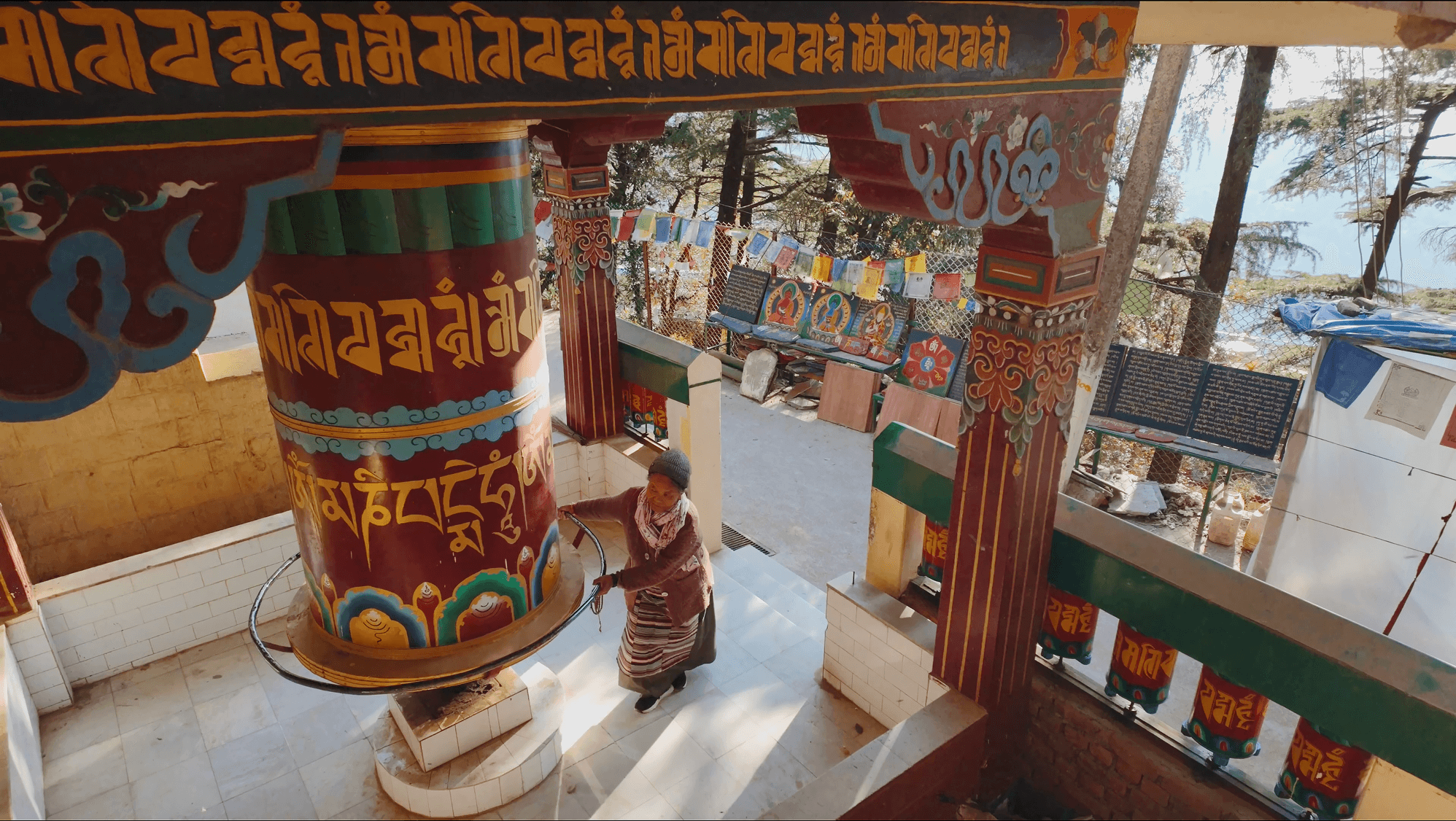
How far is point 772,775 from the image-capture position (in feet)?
14.6

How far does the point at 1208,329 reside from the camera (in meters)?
10.0

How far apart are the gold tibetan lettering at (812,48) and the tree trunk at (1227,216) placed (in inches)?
338

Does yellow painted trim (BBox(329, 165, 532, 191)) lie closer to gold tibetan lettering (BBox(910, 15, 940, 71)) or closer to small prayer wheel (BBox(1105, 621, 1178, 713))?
gold tibetan lettering (BBox(910, 15, 940, 71))

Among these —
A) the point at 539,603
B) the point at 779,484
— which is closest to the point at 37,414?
the point at 539,603

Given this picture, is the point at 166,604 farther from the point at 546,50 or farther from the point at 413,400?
the point at 546,50

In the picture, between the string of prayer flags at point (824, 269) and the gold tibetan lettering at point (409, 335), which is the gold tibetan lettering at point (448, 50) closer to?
the gold tibetan lettering at point (409, 335)

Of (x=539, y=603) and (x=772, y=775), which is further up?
(x=539, y=603)

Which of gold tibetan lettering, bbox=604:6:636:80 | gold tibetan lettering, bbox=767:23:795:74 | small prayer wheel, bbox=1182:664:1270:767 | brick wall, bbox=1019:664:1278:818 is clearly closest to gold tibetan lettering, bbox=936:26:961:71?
gold tibetan lettering, bbox=767:23:795:74

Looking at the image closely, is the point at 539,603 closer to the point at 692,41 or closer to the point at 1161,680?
the point at 692,41

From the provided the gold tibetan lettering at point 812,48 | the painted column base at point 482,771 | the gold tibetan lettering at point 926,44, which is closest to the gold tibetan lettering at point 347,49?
the gold tibetan lettering at point 812,48

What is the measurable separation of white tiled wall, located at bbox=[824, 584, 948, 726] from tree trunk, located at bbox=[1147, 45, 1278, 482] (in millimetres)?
6417

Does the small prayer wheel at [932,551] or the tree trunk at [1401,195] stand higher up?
the tree trunk at [1401,195]

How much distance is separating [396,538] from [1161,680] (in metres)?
3.20

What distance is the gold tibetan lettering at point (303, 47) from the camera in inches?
64.3
